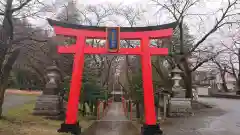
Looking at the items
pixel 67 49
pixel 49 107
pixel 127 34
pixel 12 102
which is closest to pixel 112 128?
pixel 49 107

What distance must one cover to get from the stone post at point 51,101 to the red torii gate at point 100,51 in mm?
4705

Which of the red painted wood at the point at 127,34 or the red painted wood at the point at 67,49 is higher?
the red painted wood at the point at 127,34

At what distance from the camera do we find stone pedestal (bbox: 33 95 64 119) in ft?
58.1

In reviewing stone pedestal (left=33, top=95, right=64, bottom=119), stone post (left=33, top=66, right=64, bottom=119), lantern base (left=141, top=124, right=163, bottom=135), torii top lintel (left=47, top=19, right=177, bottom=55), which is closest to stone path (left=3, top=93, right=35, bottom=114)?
stone pedestal (left=33, top=95, right=64, bottom=119)

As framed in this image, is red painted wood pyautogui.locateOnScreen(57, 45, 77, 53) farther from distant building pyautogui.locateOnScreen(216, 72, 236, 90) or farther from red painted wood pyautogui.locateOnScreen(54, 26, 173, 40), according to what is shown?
distant building pyautogui.locateOnScreen(216, 72, 236, 90)

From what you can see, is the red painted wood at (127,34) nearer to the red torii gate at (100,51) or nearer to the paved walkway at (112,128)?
the red torii gate at (100,51)

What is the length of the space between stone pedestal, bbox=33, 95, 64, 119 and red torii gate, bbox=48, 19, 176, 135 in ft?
15.4

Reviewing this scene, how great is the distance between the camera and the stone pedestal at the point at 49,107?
17703 millimetres

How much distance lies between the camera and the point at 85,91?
68.4 feet

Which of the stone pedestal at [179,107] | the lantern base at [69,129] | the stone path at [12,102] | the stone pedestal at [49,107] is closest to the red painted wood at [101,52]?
the lantern base at [69,129]

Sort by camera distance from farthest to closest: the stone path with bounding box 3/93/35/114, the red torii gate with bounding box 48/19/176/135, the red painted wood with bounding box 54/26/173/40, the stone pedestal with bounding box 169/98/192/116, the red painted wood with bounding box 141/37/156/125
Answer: the stone pedestal with bounding box 169/98/192/116, the stone path with bounding box 3/93/35/114, the red painted wood with bounding box 54/26/173/40, the red painted wood with bounding box 141/37/156/125, the red torii gate with bounding box 48/19/176/135

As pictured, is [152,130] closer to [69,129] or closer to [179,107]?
[69,129]

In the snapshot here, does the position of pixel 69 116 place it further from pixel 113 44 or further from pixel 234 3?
pixel 234 3

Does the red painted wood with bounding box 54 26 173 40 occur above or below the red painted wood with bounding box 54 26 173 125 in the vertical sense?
above
